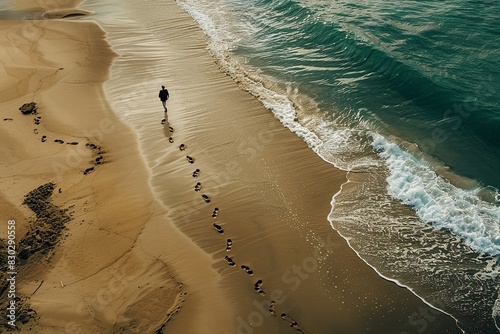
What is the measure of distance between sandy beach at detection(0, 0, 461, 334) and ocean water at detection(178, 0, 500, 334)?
0.64 meters

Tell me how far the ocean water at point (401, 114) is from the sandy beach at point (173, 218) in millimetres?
639

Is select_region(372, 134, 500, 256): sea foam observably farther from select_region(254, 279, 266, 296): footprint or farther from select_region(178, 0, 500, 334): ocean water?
select_region(254, 279, 266, 296): footprint

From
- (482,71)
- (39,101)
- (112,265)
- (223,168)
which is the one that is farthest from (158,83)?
(482,71)

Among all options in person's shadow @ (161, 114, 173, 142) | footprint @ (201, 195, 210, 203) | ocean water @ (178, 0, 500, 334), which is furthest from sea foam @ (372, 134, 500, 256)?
person's shadow @ (161, 114, 173, 142)

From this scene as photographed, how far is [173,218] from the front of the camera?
401 inches

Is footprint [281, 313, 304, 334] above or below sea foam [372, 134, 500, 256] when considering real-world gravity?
below

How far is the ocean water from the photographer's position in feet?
29.7

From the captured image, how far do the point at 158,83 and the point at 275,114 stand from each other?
5.40m

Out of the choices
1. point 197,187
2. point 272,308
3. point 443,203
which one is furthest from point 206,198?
point 443,203

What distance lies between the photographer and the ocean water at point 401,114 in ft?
29.7

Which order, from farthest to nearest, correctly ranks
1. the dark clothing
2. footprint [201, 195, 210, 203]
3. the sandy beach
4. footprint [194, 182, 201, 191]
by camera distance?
the dark clothing → footprint [194, 182, 201, 191] → footprint [201, 195, 210, 203] → the sandy beach

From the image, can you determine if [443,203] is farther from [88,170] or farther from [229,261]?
[88,170]

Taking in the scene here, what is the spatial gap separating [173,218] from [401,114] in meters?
8.69

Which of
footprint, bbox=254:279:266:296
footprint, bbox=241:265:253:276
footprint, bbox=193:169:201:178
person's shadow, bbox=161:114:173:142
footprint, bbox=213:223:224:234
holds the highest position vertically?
person's shadow, bbox=161:114:173:142
